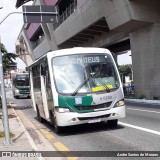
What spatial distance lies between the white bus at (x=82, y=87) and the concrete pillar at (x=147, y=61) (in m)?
18.3

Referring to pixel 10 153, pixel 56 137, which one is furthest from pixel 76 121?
pixel 10 153

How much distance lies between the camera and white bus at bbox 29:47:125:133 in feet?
37.6

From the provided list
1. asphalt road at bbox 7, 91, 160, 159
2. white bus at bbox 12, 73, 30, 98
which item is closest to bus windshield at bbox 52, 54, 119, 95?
asphalt road at bbox 7, 91, 160, 159

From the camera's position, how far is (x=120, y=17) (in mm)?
30469

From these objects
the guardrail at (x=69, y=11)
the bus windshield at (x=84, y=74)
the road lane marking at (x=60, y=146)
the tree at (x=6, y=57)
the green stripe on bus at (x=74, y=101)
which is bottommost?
the road lane marking at (x=60, y=146)

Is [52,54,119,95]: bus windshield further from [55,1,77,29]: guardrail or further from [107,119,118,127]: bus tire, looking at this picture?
[55,1,77,29]: guardrail

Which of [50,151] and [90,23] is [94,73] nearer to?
[50,151]

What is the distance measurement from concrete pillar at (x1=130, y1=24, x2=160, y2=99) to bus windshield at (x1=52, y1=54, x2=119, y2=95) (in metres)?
18.5

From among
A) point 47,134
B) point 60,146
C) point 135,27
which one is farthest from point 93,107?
point 135,27

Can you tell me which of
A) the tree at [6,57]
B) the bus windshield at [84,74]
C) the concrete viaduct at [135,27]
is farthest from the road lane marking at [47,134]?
the concrete viaduct at [135,27]

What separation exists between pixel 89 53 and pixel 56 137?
2.81m

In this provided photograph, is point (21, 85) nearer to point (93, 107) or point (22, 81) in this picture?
point (22, 81)

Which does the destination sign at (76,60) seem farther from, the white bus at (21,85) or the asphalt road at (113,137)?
the white bus at (21,85)

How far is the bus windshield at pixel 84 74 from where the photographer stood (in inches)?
461
